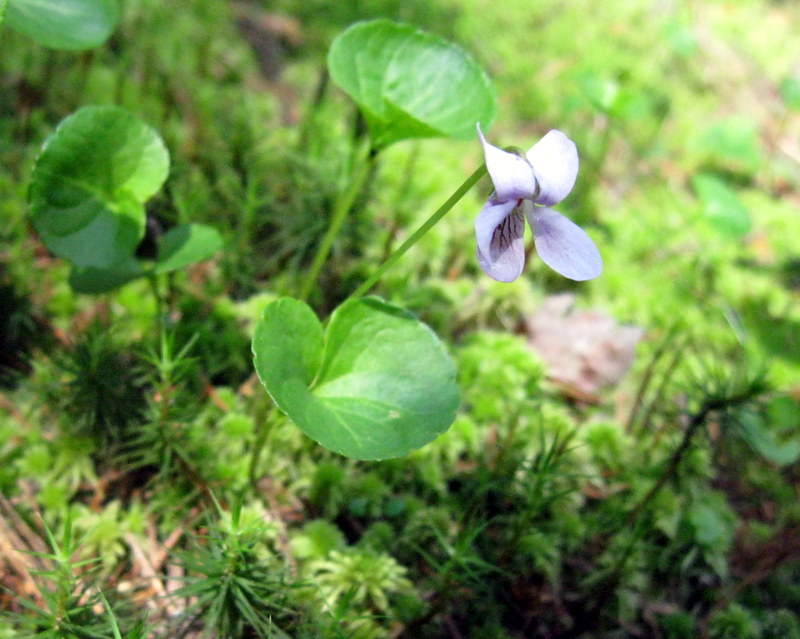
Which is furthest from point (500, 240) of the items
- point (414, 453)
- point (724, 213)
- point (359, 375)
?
point (724, 213)

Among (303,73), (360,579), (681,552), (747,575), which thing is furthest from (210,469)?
(303,73)

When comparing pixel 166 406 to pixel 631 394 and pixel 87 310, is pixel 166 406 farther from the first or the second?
pixel 631 394

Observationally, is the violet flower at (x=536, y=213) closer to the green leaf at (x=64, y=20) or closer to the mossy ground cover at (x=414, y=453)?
the mossy ground cover at (x=414, y=453)

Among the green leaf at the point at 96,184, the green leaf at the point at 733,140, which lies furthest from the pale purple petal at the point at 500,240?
the green leaf at the point at 733,140

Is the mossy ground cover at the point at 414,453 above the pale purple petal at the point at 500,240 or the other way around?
the other way around

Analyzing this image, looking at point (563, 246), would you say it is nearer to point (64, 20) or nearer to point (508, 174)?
point (508, 174)
